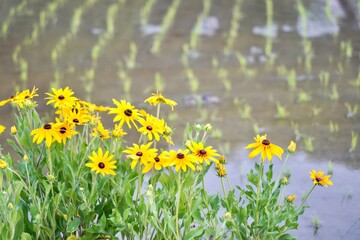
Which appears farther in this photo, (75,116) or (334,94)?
(334,94)

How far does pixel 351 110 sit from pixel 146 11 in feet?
9.46

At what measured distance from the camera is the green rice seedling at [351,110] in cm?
401

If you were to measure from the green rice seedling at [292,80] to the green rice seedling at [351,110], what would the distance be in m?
0.43

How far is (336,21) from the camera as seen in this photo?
592cm

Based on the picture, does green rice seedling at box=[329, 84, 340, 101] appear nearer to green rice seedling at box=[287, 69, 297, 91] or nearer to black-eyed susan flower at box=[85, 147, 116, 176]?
green rice seedling at box=[287, 69, 297, 91]

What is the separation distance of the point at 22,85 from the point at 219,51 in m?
1.57

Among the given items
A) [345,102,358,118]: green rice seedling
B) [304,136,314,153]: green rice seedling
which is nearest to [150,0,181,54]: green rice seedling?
[345,102,358,118]: green rice seedling

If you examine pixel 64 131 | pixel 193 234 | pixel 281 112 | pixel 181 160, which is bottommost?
pixel 193 234

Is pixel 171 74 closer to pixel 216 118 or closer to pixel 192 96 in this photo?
pixel 192 96

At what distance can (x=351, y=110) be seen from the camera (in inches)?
161

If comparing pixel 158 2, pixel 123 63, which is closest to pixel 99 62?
pixel 123 63

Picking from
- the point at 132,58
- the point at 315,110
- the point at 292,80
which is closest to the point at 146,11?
the point at 132,58

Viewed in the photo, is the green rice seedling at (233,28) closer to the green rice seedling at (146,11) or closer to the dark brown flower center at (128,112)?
the green rice seedling at (146,11)

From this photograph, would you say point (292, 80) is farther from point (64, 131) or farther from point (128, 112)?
point (64, 131)
